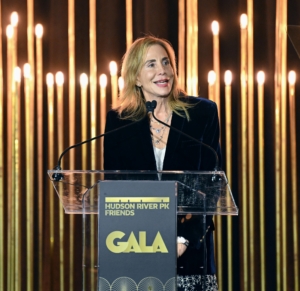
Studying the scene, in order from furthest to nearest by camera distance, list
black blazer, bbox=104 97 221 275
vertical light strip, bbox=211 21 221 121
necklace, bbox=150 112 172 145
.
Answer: vertical light strip, bbox=211 21 221 121 < necklace, bbox=150 112 172 145 < black blazer, bbox=104 97 221 275

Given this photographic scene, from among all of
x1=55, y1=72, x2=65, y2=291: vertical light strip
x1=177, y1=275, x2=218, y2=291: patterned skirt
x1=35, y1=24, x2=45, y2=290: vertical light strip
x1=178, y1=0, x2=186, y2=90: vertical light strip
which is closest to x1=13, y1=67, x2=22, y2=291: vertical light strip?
x1=35, y1=24, x2=45, y2=290: vertical light strip

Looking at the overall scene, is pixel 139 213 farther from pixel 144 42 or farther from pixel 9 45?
pixel 9 45

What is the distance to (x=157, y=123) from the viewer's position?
2824 millimetres

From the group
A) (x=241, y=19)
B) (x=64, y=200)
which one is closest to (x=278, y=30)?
(x=241, y=19)

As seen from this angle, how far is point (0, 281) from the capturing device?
4.03 m

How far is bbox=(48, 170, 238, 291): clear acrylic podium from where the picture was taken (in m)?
1.92

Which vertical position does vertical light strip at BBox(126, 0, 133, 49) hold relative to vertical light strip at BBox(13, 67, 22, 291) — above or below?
above

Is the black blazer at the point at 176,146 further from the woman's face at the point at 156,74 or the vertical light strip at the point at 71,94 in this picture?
the vertical light strip at the point at 71,94

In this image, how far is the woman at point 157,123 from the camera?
2.63 m

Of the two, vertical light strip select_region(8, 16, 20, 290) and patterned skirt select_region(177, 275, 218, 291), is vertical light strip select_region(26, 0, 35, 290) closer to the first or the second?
vertical light strip select_region(8, 16, 20, 290)

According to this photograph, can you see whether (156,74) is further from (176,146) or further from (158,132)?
(176,146)

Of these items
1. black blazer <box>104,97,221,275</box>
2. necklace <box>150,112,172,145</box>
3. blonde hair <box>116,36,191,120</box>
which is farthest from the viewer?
blonde hair <box>116,36,191,120</box>

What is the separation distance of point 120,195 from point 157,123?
936 millimetres

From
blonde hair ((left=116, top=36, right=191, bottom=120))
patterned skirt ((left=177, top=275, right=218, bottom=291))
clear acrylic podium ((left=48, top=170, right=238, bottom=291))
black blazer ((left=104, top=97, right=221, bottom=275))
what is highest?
blonde hair ((left=116, top=36, right=191, bottom=120))
